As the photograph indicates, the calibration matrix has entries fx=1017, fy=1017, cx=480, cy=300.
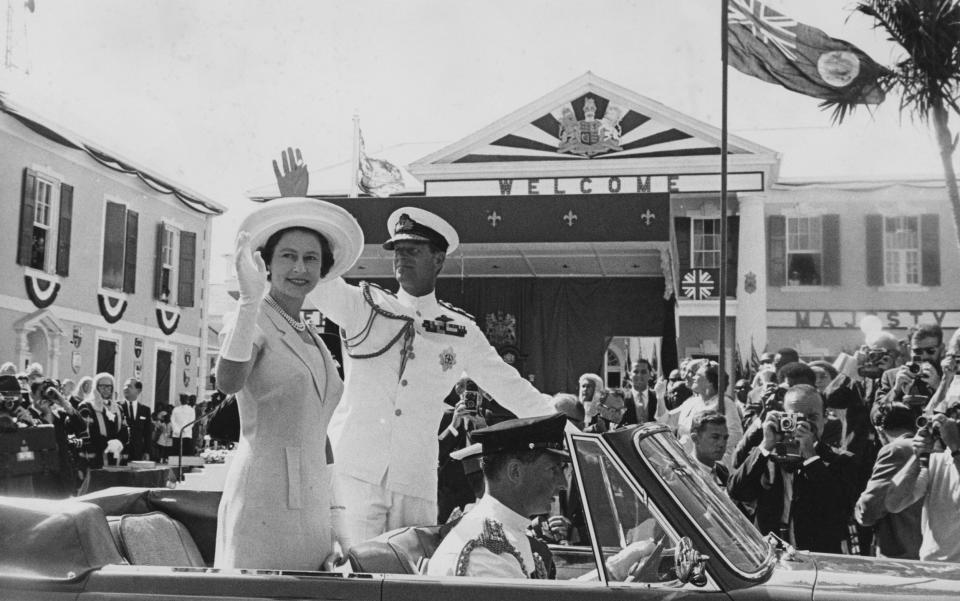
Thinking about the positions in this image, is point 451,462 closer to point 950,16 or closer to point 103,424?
point 103,424

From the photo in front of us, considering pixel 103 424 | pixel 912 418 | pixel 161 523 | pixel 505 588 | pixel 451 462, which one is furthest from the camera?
pixel 103 424

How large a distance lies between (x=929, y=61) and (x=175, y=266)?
17.2 m

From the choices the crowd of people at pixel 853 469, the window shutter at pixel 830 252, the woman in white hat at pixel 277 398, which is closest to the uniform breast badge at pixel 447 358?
the crowd of people at pixel 853 469

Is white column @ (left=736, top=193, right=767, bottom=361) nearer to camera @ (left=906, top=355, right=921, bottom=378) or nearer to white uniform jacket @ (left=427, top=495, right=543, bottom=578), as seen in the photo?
camera @ (left=906, top=355, right=921, bottom=378)

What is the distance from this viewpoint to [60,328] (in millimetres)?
18766

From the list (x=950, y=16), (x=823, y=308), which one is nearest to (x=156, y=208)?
(x=823, y=308)

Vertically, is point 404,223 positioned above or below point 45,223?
below

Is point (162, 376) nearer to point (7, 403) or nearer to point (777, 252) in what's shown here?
point (777, 252)

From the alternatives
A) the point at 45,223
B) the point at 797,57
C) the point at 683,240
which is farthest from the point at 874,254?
the point at 45,223

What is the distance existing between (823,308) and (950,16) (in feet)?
42.3

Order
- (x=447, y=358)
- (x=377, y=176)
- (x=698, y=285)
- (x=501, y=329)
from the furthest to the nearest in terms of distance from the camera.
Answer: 1. (x=377, y=176)
2. (x=698, y=285)
3. (x=501, y=329)
4. (x=447, y=358)

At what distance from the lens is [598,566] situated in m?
2.60

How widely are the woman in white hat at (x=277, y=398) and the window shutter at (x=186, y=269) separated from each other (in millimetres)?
21761

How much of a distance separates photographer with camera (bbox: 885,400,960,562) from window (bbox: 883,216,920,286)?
20.6 m
